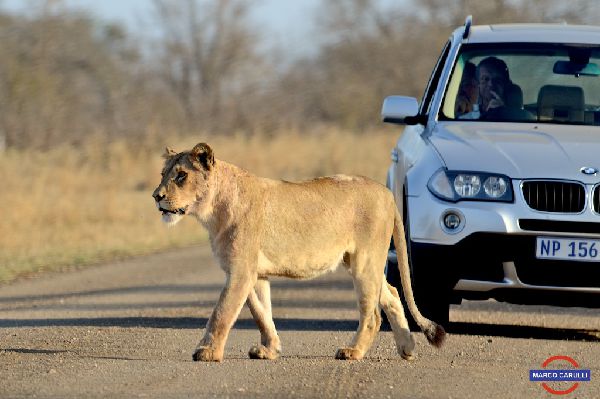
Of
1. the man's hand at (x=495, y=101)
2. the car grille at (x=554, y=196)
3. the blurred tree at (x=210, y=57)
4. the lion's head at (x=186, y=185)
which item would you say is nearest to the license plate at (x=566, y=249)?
the car grille at (x=554, y=196)

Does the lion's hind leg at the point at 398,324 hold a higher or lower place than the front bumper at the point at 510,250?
lower

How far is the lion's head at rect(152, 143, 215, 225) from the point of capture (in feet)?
22.1

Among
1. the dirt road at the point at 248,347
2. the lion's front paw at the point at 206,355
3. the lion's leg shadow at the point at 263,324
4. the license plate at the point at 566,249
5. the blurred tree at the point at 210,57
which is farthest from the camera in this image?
the blurred tree at the point at 210,57

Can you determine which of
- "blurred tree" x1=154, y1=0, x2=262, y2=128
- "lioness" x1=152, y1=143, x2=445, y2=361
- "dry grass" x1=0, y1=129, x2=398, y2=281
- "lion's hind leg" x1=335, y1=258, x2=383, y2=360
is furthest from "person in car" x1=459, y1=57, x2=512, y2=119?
"blurred tree" x1=154, y1=0, x2=262, y2=128

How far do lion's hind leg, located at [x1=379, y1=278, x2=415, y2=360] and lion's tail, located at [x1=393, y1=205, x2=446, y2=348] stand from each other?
7cm

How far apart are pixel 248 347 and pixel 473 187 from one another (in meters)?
1.40

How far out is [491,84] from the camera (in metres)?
8.78

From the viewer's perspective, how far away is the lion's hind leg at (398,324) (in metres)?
7.11

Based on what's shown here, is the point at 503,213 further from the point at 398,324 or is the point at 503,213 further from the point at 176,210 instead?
the point at 176,210

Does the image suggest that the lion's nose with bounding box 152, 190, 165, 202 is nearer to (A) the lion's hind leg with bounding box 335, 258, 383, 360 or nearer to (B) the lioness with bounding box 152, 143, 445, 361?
(B) the lioness with bounding box 152, 143, 445, 361

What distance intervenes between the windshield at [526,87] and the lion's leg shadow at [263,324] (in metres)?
2.16

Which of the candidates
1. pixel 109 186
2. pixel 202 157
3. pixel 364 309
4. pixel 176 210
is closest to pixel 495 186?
pixel 364 309

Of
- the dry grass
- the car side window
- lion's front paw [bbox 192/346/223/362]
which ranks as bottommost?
the dry grass

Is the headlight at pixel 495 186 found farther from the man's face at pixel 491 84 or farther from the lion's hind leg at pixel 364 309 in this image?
the man's face at pixel 491 84
